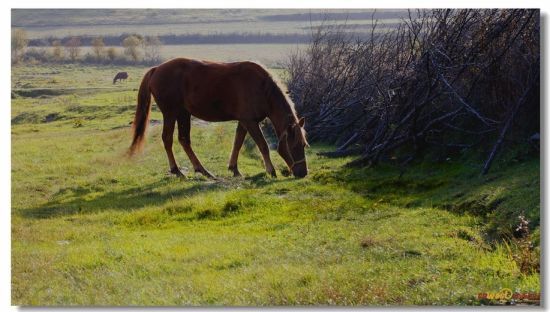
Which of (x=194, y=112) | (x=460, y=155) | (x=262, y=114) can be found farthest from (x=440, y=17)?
(x=194, y=112)

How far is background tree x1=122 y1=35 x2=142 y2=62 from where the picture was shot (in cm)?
925

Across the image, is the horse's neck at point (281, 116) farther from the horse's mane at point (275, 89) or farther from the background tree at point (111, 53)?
the background tree at point (111, 53)

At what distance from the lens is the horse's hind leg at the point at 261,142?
1148 cm

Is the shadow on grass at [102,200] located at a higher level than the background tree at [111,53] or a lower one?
lower

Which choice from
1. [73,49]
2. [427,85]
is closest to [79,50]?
[73,49]

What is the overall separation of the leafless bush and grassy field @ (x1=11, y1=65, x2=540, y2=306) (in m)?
0.65

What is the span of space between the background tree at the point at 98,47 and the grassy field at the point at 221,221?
8.1 inches

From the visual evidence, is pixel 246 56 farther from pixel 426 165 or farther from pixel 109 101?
pixel 426 165

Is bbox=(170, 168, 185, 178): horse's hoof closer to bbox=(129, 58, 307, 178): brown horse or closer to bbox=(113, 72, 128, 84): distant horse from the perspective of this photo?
bbox=(129, 58, 307, 178): brown horse

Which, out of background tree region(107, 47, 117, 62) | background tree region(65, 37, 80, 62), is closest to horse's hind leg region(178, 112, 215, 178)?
background tree region(107, 47, 117, 62)

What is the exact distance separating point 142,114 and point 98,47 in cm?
207

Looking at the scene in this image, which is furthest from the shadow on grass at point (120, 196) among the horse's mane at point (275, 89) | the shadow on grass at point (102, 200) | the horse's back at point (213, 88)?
the horse's back at point (213, 88)

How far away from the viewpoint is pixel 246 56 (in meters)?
10.8

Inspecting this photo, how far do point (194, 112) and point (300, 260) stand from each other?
5.08m
